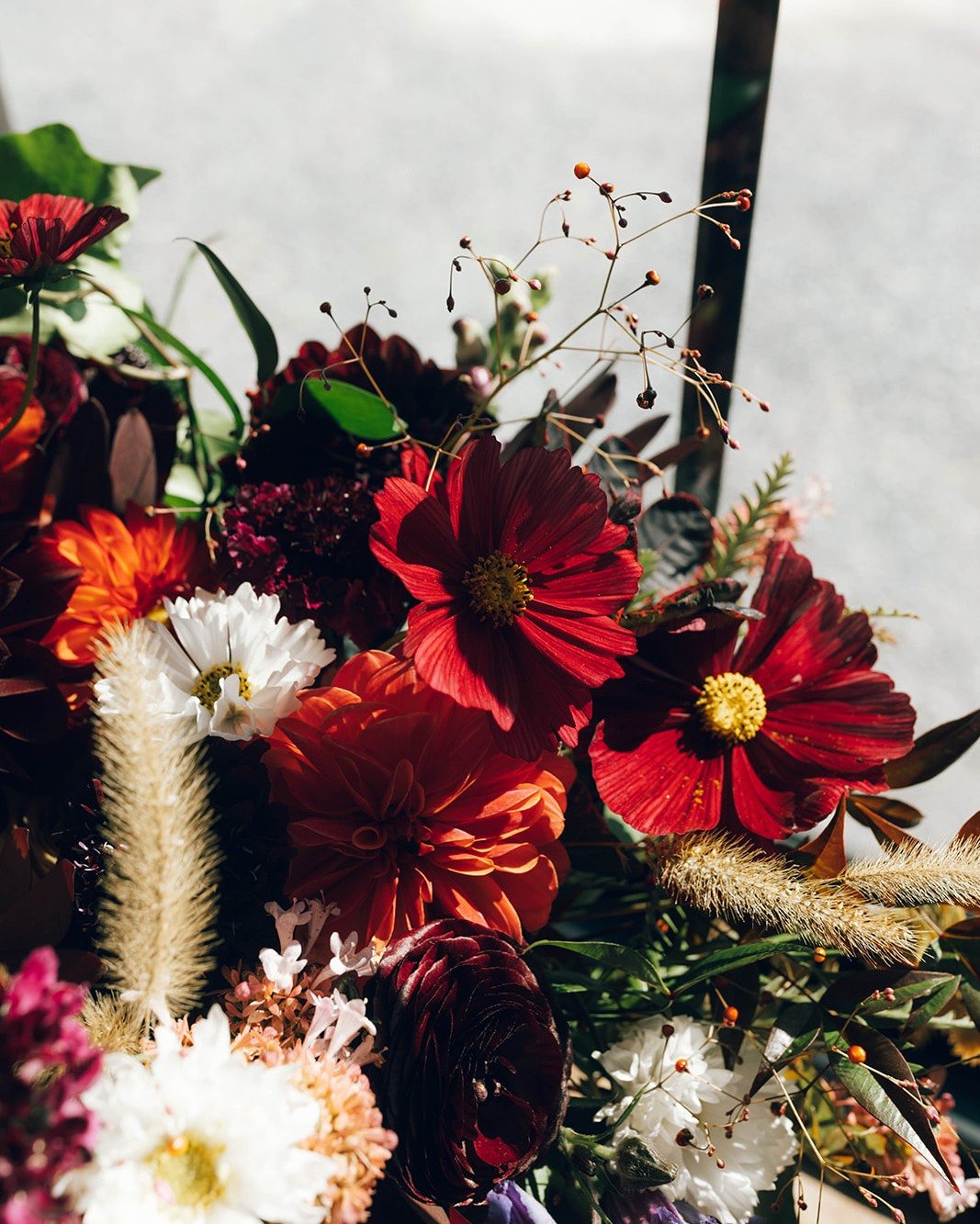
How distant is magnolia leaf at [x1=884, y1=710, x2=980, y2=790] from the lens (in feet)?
1.42

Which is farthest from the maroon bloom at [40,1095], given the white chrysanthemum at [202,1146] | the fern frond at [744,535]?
the fern frond at [744,535]

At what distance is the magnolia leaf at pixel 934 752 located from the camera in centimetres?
43

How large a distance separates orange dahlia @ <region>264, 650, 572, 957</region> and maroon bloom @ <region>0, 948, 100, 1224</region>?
0.13 metres

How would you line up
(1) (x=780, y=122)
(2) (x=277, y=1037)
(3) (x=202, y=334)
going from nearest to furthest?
(2) (x=277, y=1037) → (1) (x=780, y=122) → (3) (x=202, y=334)

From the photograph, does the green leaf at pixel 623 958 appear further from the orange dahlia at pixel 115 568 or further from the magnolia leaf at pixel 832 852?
the orange dahlia at pixel 115 568

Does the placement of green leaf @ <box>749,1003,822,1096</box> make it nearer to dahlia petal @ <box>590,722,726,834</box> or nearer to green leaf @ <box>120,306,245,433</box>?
dahlia petal @ <box>590,722,726,834</box>

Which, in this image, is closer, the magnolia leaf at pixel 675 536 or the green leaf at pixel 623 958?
the green leaf at pixel 623 958

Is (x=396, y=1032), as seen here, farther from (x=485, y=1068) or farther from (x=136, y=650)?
(x=136, y=650)

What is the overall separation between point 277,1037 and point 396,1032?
0.04 meters

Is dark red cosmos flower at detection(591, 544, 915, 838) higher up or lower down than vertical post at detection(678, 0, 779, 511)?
lower down

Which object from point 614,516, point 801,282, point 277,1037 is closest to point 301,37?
point 801,282

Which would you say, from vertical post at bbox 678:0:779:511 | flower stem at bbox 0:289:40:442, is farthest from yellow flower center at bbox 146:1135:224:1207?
vertical post at bbox 678:0:779:511

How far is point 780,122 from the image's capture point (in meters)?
0.87

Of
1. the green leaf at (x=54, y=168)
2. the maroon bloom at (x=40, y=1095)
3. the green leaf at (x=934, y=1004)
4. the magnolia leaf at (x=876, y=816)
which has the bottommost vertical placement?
the green leaf at (x=934, y=1004)
